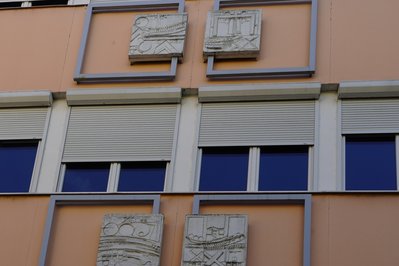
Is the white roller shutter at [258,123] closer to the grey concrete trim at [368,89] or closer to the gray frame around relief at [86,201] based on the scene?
the grey concrete trim at [368,89]

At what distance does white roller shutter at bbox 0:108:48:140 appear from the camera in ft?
48.5

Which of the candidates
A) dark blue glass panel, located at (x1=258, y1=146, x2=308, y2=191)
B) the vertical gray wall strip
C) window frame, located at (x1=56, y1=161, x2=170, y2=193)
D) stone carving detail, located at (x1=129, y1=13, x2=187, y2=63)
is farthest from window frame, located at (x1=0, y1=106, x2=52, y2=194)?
the vertical gray wall strip

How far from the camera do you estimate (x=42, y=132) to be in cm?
1473

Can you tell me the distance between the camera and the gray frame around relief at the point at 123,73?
48.6 feet

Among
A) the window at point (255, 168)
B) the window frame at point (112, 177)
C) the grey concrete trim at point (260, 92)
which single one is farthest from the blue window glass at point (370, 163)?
the window frame at point (112, 177)

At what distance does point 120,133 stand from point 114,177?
0.68 m

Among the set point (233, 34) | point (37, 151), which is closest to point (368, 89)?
point (233, 34)

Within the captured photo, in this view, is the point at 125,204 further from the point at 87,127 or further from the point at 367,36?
the point at 367,36

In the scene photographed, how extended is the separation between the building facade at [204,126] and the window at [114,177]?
0.06 ft

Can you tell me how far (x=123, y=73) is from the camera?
1493 cm

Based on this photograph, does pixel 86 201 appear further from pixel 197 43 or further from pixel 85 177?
pixel 197 43

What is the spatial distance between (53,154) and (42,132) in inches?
17.3

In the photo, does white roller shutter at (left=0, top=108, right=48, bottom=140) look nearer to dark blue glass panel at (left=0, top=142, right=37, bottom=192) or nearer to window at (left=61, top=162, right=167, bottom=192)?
dark blue glass panel at (left=0, top=142, right=37, bottom=192)

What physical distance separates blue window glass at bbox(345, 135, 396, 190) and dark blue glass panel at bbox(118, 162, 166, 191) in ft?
8.35
